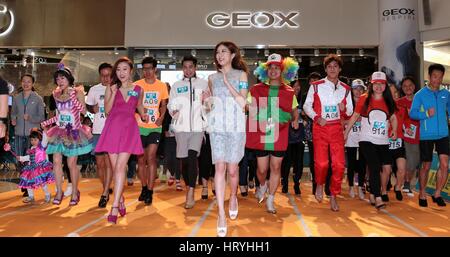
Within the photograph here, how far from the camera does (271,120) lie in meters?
4.38

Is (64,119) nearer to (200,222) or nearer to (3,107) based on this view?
(3,107)

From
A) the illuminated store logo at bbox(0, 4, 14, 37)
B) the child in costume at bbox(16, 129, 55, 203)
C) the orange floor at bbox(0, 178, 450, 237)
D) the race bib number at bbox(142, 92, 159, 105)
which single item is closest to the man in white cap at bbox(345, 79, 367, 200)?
the orange floor at bbox(0, 178, 450, 237)

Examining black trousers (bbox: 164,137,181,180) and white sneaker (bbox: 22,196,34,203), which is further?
black trousers (bbox: 164,137,181,180)

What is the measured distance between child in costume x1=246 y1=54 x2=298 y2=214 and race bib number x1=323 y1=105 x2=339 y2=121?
0.36 m

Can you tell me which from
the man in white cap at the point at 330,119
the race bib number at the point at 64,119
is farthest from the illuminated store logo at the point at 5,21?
the man in white cap at the point at 330,119

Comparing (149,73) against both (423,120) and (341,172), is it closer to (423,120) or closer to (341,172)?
(341,172)

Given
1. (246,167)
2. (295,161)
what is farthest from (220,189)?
(295,161)

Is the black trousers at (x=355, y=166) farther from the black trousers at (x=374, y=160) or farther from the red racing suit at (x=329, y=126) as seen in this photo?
the red racing suit at (x=329, y=126)

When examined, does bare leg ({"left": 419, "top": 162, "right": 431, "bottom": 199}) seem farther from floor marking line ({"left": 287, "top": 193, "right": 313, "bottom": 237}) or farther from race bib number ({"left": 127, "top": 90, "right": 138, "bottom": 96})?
race bib number ({"left": 127, "top": 90, "right": 138, "bottom": 96})

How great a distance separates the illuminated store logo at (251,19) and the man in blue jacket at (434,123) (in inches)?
202

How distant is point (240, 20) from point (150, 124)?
224 inches

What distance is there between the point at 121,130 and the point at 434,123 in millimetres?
3839

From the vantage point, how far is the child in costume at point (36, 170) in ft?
16.4

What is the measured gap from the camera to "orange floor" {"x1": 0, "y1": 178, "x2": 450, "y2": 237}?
340 cm
